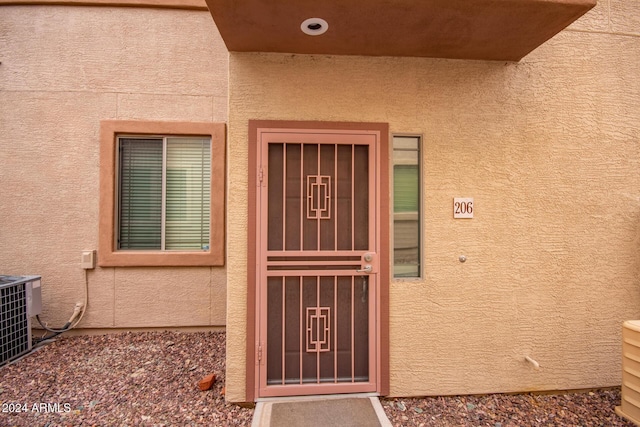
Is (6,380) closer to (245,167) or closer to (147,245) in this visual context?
(147,245)

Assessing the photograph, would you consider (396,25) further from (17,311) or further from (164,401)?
(17,311)

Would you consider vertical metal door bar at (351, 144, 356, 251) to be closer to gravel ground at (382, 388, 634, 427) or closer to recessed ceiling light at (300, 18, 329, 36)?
recessed ceiling light at (300, 18, 329, 36)

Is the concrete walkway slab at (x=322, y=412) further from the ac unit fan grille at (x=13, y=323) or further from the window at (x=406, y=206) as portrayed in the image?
the ac unit fan grille at (x=13, y=323)

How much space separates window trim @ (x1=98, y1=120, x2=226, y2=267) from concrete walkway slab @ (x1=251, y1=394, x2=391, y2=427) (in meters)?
2.13

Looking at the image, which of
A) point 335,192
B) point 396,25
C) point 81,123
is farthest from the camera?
point 81,123

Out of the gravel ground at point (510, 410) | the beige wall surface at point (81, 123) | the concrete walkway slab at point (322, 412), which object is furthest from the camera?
the beige wall surface at point (81, 123)

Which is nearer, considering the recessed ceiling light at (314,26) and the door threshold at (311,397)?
the recessed ceiling light at (314,26)

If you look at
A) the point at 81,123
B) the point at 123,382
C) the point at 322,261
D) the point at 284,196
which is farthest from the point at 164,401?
the point at 81,123

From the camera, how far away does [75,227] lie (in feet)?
13.6

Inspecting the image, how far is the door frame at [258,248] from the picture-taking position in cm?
271

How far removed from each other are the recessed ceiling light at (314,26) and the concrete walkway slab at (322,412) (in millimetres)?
2970

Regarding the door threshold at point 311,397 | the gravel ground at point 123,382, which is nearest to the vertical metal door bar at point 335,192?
the door threshold at point 311,397

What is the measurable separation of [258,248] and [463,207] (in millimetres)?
1859

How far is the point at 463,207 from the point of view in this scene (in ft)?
9.43
